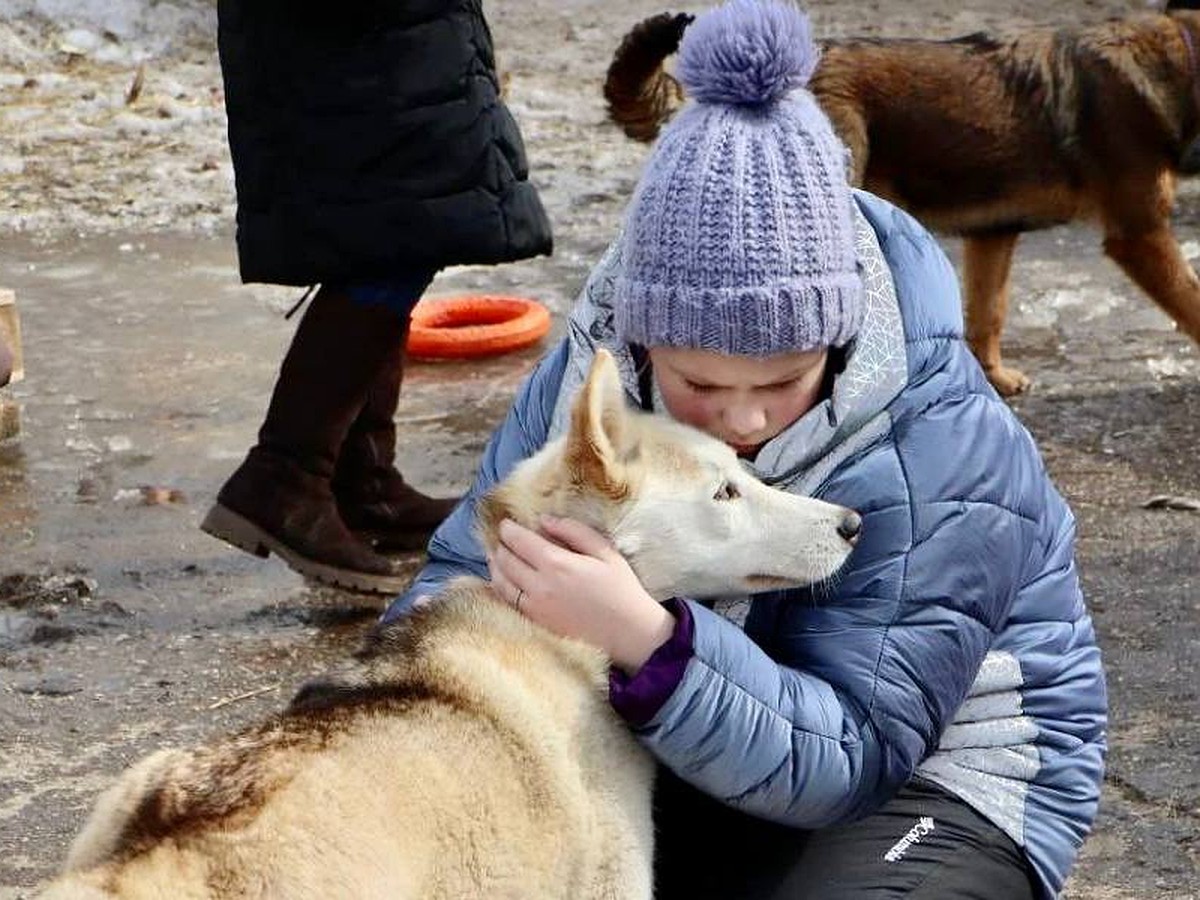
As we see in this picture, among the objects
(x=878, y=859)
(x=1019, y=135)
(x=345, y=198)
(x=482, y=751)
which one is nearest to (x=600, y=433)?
(x=482, y=751)

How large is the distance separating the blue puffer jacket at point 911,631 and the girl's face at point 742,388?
3cm

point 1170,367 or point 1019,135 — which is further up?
point 1019,135

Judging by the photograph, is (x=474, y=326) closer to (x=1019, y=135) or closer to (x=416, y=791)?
(x=1019, y=135)

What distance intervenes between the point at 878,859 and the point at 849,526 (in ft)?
1.53

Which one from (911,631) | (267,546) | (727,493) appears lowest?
(267,546)

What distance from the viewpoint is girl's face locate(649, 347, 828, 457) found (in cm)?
267

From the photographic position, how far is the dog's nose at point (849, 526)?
2639 mm

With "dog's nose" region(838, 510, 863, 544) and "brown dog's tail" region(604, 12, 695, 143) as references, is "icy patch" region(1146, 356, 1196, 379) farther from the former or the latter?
"dog's nose" region(838, 510, 863, 544)

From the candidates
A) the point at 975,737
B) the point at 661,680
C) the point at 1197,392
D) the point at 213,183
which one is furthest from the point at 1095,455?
the point at 213,183

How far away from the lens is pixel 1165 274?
20.9 ft

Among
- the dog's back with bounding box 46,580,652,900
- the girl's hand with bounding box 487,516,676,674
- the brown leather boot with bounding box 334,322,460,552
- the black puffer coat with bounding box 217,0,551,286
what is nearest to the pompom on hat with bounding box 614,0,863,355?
the girl's hand with bounding box 487,516,676,674

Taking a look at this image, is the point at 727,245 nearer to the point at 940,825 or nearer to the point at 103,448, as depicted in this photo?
the point at 940,825

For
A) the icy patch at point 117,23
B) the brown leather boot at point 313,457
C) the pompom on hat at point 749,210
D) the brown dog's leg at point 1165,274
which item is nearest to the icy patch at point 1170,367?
the brown dog's leg at point 1165,274

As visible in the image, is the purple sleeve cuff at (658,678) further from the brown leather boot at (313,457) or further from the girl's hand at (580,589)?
the brown leather boot at (313,457)
